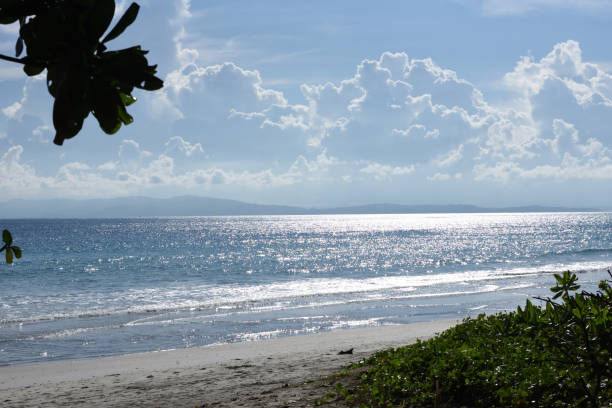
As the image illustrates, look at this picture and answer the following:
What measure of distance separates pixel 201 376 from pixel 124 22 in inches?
375

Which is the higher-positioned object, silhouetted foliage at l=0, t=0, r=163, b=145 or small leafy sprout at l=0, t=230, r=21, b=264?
silhouetted foliage at l=0, t=0, r=163, b=145

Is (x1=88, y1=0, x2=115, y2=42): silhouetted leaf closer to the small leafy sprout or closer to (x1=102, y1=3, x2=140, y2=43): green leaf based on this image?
(x1=102, y1=3, x2=140, y2=43): green leaf

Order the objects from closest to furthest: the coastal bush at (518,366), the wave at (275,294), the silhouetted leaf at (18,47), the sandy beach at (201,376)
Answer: the silhouetted leaf at (18,47)
the coastal bush at (518,366)
the sandy beach at (201,376)
the wave at (275,294)

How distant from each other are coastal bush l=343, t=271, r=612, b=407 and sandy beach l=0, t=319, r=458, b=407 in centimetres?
132

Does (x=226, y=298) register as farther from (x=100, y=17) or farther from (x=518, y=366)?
(x=100, y=17)

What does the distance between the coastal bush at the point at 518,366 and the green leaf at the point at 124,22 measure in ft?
12.9

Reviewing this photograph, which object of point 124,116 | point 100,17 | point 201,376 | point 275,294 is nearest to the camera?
point 100,17

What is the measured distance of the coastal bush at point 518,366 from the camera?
4633 mm

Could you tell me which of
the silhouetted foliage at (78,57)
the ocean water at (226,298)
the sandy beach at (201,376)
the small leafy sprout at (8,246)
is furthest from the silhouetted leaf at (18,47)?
the ocean water at (226,298)

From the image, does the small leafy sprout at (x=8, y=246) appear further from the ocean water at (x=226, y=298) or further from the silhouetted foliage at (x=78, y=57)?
the ocean water at (x=226, y=298)

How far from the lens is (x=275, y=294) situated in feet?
90.2

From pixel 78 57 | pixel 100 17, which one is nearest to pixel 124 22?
pixel 100 17

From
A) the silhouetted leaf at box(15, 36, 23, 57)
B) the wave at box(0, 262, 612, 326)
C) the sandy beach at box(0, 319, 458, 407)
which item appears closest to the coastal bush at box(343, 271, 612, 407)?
the sandy beach at box(0, 319, 458, 407)

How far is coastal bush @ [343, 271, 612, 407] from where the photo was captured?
15.2 ft
